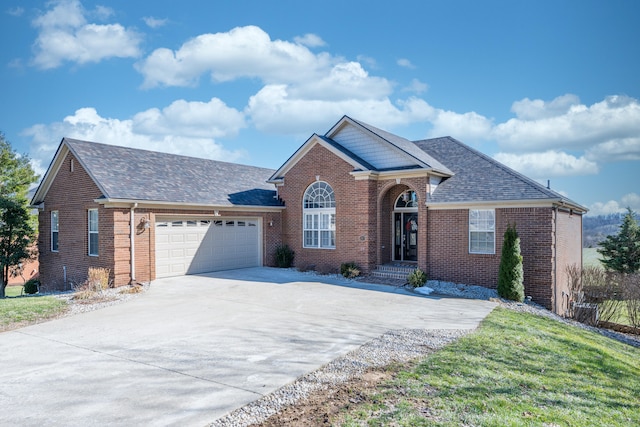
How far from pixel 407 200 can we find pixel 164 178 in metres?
10.7

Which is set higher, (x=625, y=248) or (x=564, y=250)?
(x=564, y=250)

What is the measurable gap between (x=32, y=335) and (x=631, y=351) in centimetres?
1489

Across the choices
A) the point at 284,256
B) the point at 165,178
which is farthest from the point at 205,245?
the point at 284,256

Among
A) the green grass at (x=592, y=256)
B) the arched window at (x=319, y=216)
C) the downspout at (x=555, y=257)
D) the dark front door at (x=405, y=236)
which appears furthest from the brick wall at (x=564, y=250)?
the green grass at (x=592, y=256)

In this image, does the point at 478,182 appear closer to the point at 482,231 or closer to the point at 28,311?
the point at 482,231

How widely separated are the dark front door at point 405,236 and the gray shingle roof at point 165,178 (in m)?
5.85

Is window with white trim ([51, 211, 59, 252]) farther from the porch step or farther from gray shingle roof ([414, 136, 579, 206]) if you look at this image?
gray shingle roof ([414, 136, 579, 206])

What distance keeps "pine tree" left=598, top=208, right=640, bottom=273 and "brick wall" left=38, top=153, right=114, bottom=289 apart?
2844 centimetres

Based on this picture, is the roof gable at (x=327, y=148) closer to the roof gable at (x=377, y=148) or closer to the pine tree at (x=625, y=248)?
the roof gable at (x=377, y=148)

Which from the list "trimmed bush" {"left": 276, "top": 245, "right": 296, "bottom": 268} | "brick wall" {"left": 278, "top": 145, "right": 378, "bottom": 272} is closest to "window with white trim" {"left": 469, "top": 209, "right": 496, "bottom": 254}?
"brick wall" {"left": 278, "top": 145, "right": 378, "bottom": 272}

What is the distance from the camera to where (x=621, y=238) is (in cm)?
2700

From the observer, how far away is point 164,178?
57.2ft

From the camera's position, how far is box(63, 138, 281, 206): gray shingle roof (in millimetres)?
15289

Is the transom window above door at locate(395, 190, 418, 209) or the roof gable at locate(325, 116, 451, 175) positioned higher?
the roof gable at locate(325, 116, 451, 175)
